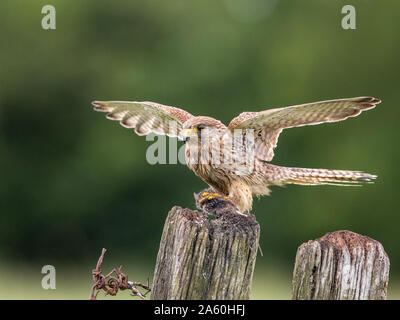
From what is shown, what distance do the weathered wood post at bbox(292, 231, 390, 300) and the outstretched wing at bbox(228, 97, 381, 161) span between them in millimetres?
1535

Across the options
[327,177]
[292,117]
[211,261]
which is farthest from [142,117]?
[211,261]

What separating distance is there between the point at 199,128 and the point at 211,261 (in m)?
2.24

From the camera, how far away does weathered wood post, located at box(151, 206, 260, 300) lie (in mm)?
3072

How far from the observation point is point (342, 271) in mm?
3141

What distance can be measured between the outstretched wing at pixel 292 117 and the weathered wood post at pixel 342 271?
153 centimetres

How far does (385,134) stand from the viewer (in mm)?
13039

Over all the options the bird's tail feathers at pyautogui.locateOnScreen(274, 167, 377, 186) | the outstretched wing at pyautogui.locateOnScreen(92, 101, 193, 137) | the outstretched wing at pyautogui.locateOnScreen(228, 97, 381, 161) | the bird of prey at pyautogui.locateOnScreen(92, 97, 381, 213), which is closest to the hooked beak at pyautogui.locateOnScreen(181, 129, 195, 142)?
the bird of prey at pyautogui.locateOnScreen(92, 97, 381, 213)

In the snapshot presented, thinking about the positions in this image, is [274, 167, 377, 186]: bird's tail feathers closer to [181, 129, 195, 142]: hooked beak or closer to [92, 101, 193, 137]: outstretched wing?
[181, 129, 195, 142]: hooked beak

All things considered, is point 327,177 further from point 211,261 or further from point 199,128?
point 211,261

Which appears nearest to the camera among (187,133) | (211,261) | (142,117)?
(211,261)

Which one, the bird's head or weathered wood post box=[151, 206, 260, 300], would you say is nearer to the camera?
weathered wood post box=[151, 206, 260, 300]

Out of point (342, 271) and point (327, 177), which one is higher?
point (327, 177)

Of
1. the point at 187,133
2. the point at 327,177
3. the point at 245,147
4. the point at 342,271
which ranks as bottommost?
Result: the point at 342,271

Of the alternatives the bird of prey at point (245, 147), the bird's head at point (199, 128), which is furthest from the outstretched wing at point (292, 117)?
the bird's head at point (199, 128)
